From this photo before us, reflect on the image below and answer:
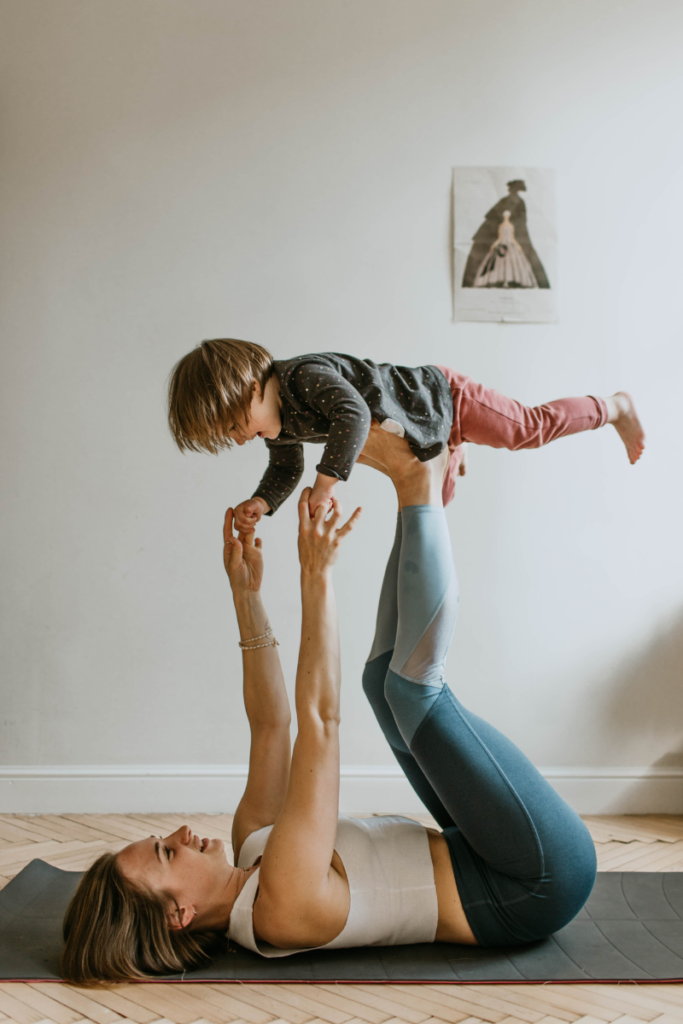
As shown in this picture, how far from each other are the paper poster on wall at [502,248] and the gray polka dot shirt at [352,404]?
2.97 feet

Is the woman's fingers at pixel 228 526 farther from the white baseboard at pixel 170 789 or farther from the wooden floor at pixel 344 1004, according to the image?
the white baseboard at pixel 170 789

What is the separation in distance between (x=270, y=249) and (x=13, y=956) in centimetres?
201

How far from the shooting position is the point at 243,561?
1669 millimetres

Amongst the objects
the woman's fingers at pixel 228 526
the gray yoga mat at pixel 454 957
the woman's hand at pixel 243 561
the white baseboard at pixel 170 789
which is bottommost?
the white baseboard at pixel 170 789

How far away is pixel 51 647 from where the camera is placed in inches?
96.7

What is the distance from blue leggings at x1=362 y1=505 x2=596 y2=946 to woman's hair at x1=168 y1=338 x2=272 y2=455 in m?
0.43

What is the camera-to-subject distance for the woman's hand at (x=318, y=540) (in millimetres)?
1323

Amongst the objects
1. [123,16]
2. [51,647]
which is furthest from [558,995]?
[123,16]

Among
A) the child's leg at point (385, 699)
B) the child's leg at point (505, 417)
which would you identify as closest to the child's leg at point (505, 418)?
the child's leg at point (505, 417)

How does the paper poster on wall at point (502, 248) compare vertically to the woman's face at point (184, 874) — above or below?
above

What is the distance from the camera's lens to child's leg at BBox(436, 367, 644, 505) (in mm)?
1738

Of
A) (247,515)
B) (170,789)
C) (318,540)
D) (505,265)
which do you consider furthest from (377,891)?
(505,265)

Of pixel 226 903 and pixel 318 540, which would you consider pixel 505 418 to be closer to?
pixel 318 540

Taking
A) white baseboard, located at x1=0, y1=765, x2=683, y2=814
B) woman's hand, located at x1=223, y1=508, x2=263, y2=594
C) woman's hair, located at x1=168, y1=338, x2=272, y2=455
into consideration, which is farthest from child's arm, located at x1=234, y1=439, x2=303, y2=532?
white baseboard, located at x1=0, y1=765, x2=683, y2=814
